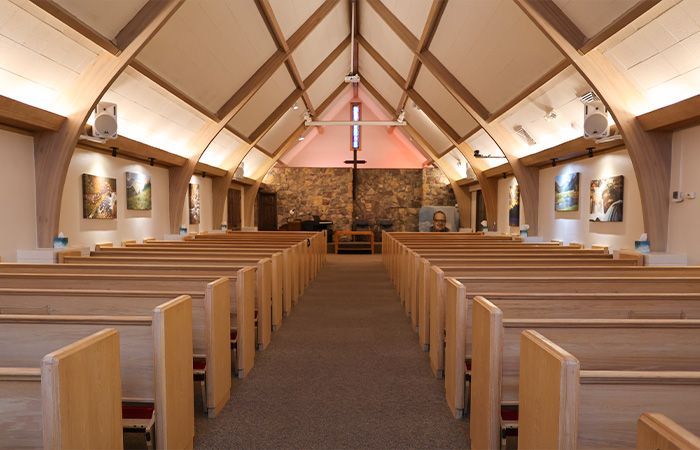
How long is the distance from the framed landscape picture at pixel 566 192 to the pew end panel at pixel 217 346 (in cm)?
652

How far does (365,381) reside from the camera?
3.29 metres

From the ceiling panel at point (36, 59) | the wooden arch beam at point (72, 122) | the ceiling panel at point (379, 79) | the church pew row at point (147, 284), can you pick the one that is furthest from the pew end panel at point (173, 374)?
the ceiling panel at point (379, 79)

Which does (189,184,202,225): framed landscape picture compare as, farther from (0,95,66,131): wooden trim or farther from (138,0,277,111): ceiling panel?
(0,95,66,131): wooden trim

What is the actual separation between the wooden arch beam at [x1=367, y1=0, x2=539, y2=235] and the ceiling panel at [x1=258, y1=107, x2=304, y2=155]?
4.74 metres

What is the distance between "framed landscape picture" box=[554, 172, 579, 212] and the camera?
297 inches

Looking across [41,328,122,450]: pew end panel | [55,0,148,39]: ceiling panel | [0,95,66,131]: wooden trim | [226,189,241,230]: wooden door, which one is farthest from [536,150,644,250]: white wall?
[226,189,241,230]: wooden door

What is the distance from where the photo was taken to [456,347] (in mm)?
2719

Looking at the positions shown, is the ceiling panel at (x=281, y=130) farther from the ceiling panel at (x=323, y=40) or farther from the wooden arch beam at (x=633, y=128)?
the wooden arch beam at (x=633, y=128)

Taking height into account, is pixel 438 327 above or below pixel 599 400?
below

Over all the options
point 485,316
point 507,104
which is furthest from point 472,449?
point 507,104

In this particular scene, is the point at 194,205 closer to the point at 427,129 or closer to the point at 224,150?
the point at 224,150

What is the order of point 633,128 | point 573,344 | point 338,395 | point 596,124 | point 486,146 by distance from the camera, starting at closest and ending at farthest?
1. point 573,344
2. point 338,395
3. point 633,128
4. point 596,124
5. point 486,146

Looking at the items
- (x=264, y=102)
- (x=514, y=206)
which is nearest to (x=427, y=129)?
(x=514, y=206)

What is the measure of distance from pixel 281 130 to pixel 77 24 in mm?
8931
